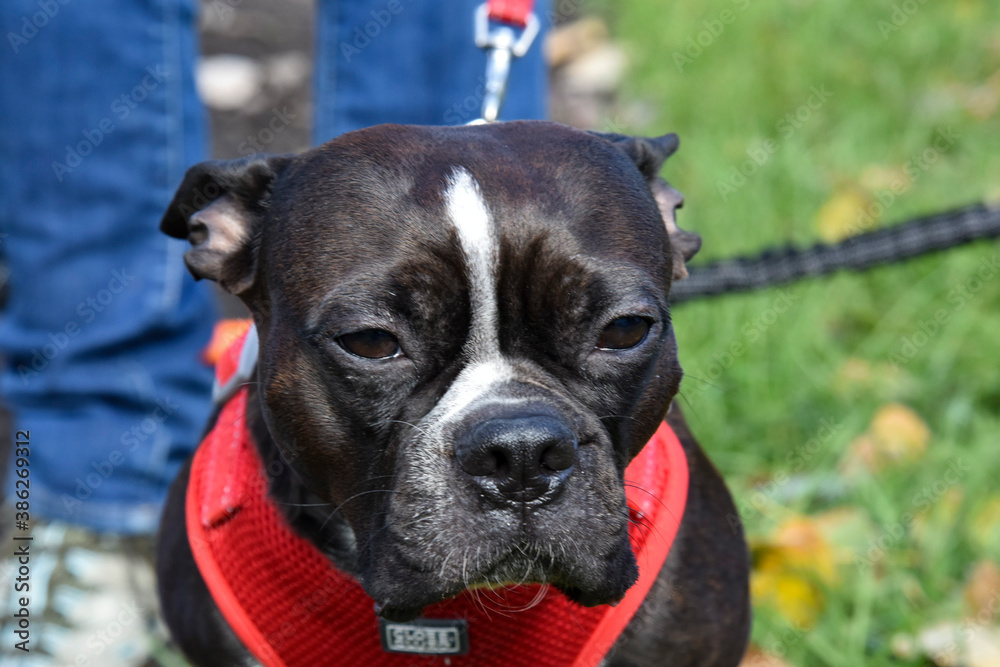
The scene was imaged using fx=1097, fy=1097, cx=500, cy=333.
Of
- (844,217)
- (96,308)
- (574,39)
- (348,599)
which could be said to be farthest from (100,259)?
(574,39)

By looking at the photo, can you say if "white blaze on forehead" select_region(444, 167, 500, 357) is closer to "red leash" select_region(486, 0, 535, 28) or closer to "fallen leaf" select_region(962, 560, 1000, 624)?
"red leash" select_region(486, 0, 535, 28)

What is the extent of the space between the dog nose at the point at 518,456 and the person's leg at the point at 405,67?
157cm

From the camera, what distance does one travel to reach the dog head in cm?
181

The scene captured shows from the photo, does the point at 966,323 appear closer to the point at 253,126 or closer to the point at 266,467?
the point at 266,467

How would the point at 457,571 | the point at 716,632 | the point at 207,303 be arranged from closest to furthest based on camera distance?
1. the point at 457,571
2. the point at 716,632
3. the point at 207,303

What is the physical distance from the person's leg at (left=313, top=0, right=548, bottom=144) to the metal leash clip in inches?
10.3

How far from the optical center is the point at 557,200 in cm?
197

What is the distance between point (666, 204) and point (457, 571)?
97 centimetres

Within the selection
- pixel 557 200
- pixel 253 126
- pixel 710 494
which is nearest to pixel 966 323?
pixel 710 494

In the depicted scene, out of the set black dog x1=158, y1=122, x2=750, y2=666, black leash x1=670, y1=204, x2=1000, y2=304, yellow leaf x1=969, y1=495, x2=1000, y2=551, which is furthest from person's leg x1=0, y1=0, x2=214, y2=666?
yellow leaf x1=969, y1=495, x2=1000, y2=551

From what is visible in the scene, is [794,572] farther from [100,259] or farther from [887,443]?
[100,259]

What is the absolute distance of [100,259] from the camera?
3102 millimetres

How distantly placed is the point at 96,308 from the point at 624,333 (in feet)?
5.81

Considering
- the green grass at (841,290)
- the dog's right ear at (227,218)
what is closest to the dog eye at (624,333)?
the dog's right ear at (227,218)
